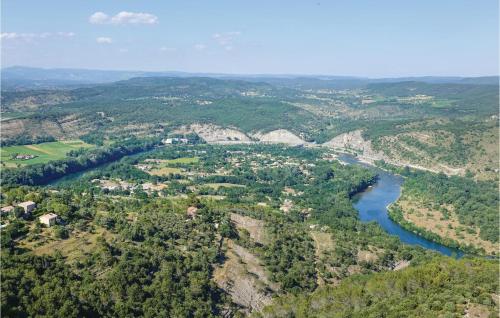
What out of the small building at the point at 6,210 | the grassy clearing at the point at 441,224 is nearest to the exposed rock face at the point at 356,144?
the grassy clearing at the point at 441,224

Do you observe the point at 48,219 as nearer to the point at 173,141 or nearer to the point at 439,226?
the point at 439,226

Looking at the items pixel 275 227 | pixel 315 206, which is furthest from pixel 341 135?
pixel 275 227

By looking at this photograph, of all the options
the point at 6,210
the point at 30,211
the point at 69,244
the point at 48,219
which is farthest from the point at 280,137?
the point at 69,244

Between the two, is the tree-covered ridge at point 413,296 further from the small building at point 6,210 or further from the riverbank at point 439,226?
the small building at point 6,210

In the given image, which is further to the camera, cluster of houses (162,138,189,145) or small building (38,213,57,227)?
cluster of houses (162,138,189,145)

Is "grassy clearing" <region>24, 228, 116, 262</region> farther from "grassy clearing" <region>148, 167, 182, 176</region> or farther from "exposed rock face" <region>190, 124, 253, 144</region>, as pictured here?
"exposed rock face" <region>190, 124, 253, 144</region>

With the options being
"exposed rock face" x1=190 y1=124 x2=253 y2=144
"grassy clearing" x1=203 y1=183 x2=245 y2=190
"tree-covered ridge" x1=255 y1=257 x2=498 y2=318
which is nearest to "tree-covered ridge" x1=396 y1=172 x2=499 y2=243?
"tree-covered ridge" x1=255 y1=257 x2=498 y2=318
